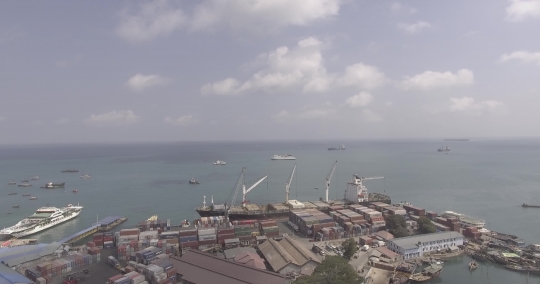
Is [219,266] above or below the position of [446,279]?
above

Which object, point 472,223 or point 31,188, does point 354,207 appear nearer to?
point 472,223

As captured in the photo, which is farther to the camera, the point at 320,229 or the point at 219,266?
the point at 320,229

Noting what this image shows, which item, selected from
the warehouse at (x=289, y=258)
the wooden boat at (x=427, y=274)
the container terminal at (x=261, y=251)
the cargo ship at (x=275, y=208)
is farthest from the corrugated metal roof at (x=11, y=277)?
the wooden boat at (x=427, y=274)

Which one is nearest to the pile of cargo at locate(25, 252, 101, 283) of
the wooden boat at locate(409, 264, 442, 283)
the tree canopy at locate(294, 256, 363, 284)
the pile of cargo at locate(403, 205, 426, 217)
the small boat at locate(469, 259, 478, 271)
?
the tree canopy at locate(294, 256, 363, 284)

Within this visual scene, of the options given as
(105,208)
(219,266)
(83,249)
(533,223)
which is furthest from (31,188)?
(533,223)

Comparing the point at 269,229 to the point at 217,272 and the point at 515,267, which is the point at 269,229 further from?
the point at 515,267

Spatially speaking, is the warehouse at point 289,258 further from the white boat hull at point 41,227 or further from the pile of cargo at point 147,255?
the white boat hull at point 41,227
